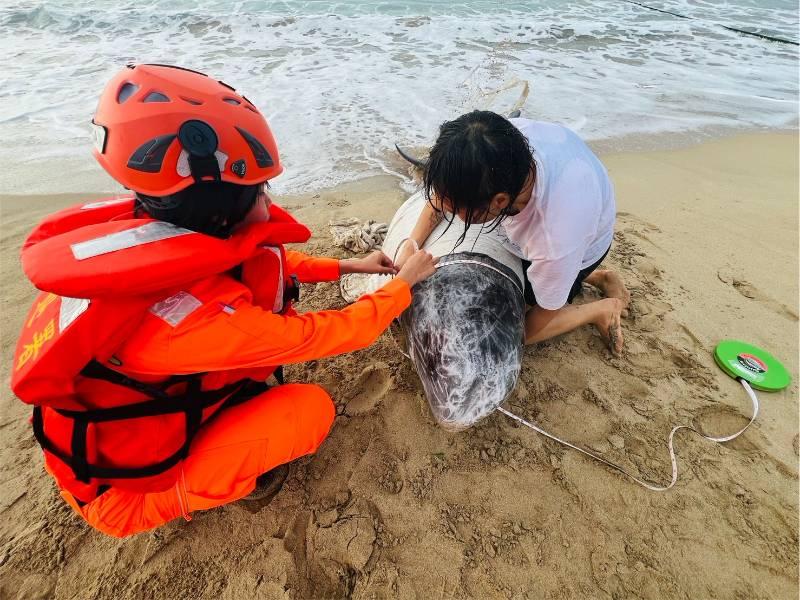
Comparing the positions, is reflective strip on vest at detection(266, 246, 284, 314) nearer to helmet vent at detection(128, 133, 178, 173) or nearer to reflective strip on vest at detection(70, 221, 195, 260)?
reflective strip on vest at detection(70, 221, 195, 260)

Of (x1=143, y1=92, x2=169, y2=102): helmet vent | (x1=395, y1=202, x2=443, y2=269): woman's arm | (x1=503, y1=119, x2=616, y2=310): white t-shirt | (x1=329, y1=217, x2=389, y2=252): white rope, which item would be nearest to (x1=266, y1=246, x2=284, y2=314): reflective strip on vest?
(x1=143, y1=92, x2=169, y2=102): helmet vent

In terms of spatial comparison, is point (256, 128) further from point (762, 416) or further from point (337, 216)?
point (762, 416)

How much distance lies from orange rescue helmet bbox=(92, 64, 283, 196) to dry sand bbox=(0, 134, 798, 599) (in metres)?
1.47

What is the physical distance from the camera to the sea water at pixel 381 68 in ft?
18.3

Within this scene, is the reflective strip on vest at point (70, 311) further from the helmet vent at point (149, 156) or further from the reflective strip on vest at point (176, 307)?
the helmet vent at point (149, 156)

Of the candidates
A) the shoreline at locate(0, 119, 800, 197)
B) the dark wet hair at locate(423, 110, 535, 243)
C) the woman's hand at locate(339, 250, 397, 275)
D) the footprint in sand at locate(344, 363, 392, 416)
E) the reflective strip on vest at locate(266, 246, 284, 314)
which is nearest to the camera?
the dark wet hair at locate(423, 110, 535, 243)

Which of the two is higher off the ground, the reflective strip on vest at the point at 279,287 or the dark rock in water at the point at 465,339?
the reflective strip on vest at the point at 279,287

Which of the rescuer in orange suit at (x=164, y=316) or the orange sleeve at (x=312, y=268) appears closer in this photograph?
the rescuer in orange suit at (x=164, y=316)

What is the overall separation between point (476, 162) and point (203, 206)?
976 mm

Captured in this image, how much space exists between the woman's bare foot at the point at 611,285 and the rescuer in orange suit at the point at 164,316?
1.96 m

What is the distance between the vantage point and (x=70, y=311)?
1.42m

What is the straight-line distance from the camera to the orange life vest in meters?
1.36

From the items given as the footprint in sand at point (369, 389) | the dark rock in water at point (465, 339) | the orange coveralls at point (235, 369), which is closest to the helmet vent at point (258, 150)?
the orange coveralls at point (235, 369)

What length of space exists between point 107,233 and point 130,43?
986 centimetres
